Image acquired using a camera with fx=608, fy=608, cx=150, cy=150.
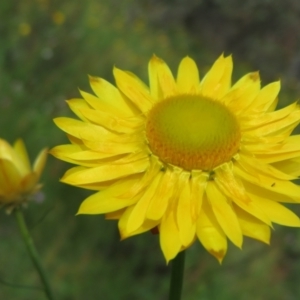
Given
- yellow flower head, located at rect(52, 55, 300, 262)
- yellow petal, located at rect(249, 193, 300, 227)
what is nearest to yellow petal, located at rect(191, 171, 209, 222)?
yellow flower head, located at rect(52, 55, 300, 262)

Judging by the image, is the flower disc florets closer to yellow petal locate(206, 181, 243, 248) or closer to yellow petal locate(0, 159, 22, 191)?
yellow petal locate(206, 181, 243, 248)

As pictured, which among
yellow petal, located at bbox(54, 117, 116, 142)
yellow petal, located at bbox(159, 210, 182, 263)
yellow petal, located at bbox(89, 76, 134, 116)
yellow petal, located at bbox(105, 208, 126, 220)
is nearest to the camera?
yellow petal, located at bbox(159, 210, 182, 263)

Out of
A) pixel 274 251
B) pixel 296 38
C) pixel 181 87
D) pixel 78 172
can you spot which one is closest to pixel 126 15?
pixel 296 38

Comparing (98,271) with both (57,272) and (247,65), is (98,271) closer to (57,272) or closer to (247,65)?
(57,272)

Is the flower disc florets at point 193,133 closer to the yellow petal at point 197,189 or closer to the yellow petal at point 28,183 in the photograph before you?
the yellow petal at point 197,189

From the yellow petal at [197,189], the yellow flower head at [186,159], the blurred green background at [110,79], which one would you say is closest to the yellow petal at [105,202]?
the yellow flower head at [186,159]

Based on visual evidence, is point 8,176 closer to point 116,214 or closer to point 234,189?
point 116,214
